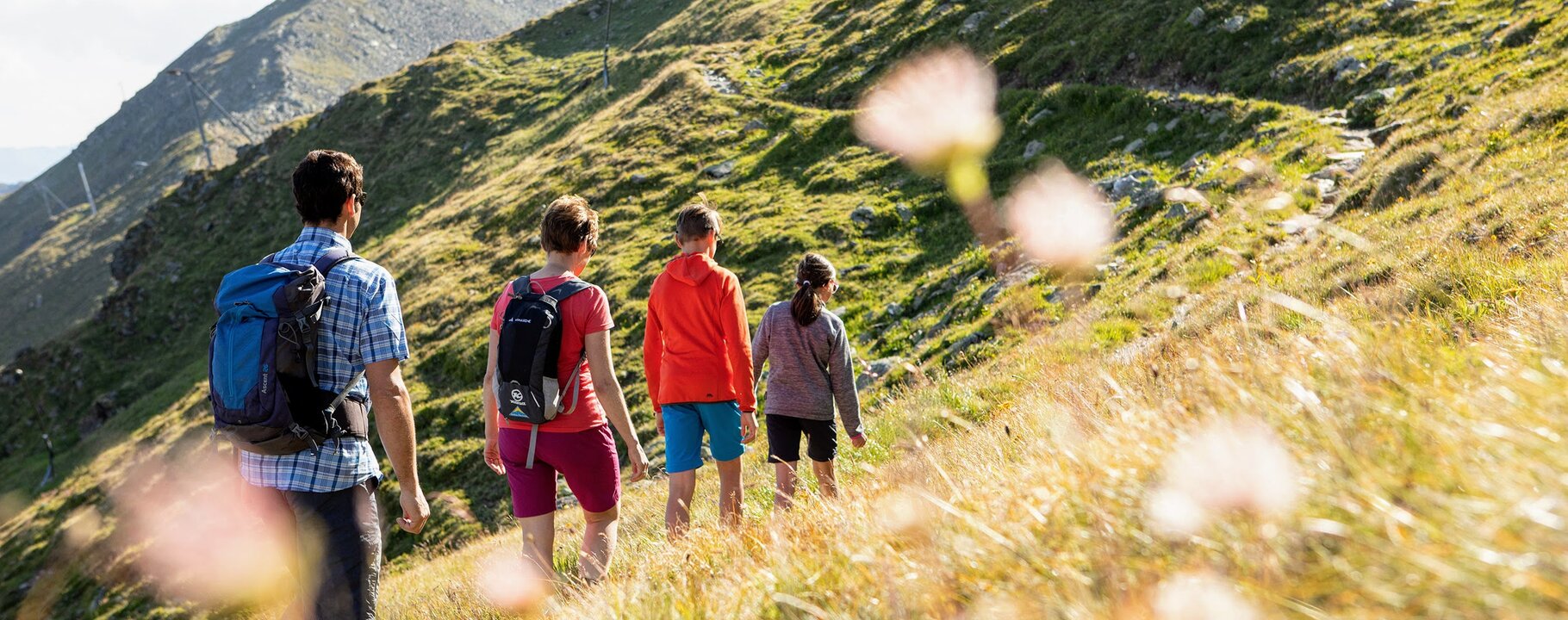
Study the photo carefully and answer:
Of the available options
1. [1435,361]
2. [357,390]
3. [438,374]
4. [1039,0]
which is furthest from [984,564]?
[1039,0]

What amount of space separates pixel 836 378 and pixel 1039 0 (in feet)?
88.0

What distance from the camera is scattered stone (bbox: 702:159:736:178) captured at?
28.4 m

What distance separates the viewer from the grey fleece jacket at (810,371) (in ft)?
20.9

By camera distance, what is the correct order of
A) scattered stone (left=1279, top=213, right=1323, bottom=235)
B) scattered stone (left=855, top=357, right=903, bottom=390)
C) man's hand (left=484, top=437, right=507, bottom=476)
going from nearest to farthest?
man's hand (left=484, top=437, right=507, bottom=476) → scattered stone (left=1279, top=213, right=1323, bottom=235) → scattered stone (left=855, top=357, right=903, bottom=390)

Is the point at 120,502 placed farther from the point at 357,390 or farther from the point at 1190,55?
the point at 1190,55

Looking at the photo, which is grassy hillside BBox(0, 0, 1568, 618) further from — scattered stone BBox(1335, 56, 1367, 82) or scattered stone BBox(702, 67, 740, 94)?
scattered stone BBox(702, 67, 740, 94)

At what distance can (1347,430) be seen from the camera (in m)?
2.07

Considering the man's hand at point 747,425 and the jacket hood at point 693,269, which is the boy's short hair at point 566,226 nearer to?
the jacket hood at point 693,269

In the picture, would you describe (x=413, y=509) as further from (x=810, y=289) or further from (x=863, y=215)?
(x=863, y=215)

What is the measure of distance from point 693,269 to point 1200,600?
4424mm

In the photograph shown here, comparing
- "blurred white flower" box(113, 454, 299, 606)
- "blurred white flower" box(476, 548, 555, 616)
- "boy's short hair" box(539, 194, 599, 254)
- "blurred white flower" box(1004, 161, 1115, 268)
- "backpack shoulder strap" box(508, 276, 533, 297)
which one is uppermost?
"boy's short hair" box(539, 194, 599, 254)

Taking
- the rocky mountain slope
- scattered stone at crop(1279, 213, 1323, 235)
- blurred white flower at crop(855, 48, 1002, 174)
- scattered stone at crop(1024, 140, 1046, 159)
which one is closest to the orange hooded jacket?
scattered stone at crop(1279, 213, 1323, 235)

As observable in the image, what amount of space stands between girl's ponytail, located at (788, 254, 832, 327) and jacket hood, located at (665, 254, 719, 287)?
81 centimetres

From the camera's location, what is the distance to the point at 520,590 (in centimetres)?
478
